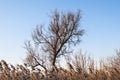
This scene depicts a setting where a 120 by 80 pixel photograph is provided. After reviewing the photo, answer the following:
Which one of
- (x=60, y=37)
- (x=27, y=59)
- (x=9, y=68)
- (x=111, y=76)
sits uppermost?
(x=60, y=37)

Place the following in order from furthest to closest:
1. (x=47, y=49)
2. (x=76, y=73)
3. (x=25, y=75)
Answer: (x=47, y=49), (x=25, y=75), (x=76, y=73)

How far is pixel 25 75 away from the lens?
25.0 feet

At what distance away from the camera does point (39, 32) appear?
4028 centimetres

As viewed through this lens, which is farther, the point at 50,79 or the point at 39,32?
the point at 39,32

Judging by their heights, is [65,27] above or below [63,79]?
above

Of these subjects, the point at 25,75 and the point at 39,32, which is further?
the point at 39,32

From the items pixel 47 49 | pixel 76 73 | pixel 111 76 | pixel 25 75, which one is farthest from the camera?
pixel 47 49

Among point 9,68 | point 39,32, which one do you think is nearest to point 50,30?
point 39,32

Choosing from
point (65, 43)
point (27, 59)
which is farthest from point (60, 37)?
point (27, 59)

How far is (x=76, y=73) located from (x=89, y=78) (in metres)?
0.39

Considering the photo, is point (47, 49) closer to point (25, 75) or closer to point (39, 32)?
point (39, 32)

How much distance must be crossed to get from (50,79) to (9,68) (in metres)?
1.46

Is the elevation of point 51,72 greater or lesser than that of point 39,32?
lesser

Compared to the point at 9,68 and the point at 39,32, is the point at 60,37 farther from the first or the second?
the point at 9,68
